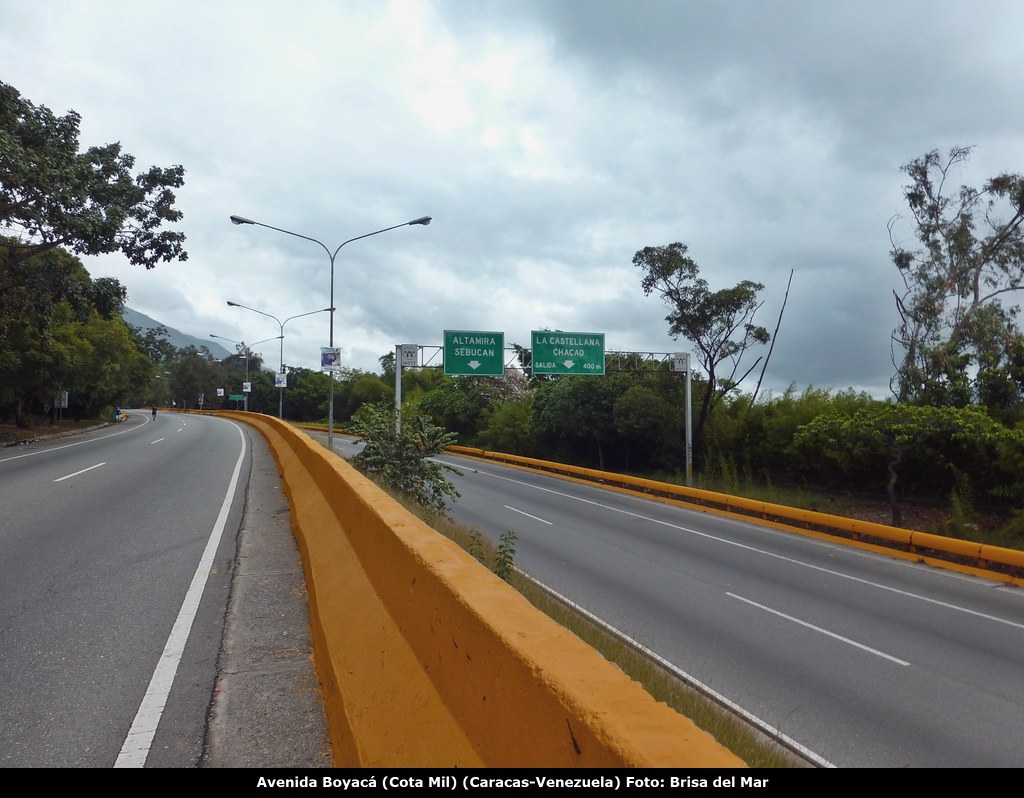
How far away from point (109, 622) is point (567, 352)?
24034 millimetres

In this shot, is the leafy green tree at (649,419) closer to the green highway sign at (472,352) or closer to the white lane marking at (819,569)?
the green highway sign at (472,352)

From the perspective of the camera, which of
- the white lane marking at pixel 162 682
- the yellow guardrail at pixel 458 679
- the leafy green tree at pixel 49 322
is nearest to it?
the yellow guardrail at pixel 458 679

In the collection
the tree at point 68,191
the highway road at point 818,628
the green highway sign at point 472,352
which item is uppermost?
the tree at point 68,191

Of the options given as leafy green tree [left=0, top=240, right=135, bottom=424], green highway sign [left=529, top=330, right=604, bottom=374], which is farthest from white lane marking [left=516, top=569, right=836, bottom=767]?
leafy green tree [left=0, top=240, right=135, bottom=424]

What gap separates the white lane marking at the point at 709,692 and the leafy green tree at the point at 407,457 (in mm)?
4047

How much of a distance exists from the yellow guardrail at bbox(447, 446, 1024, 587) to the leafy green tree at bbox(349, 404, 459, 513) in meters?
9.75

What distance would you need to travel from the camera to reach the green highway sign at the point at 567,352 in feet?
95.2

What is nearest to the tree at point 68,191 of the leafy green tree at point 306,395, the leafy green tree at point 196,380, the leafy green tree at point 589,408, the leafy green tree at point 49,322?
the leafy green tree at point 49,322

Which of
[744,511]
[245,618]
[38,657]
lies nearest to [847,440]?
[744,511]

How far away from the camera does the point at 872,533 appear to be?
1691cm

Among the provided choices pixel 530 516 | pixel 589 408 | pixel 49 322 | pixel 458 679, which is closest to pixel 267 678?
pixel 458 679

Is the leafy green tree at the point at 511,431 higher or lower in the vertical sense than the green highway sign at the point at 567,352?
lower

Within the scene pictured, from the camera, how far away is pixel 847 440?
68.4 ft

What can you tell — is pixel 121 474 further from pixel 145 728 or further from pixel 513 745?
pixel 513 745
